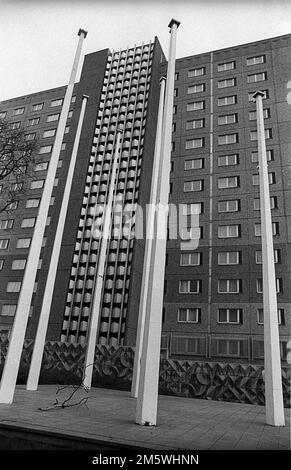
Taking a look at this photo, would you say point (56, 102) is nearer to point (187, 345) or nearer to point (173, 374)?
point (187, 345)

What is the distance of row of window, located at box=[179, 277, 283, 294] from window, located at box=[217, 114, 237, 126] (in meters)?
17.6

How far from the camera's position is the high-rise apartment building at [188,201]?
96.6 ft

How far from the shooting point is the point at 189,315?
31.3 meters

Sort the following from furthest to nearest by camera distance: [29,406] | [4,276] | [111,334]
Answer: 1. [4,276]
2. [111,334]
3. [29,406]

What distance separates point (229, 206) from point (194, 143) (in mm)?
8971

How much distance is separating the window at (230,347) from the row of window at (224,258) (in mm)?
6864

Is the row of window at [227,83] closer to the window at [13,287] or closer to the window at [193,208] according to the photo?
the window at [193,208]

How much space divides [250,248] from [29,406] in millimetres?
26455

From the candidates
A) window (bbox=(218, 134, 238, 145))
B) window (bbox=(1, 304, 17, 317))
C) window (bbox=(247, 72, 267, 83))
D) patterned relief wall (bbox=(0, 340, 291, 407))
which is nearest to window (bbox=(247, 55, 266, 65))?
window (bbox=(247, 72, 267, 83))

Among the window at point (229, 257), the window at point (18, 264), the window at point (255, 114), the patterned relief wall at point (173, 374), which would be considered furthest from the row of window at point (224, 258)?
the window at point (18, 264)

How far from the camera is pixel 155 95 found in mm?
38250
